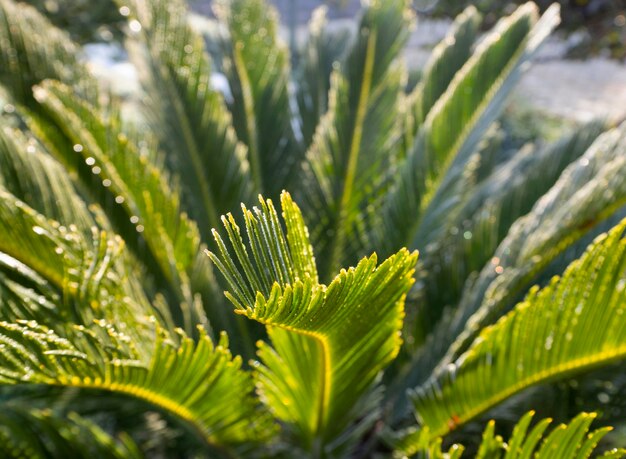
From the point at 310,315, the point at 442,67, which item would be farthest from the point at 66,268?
the point at 442,67

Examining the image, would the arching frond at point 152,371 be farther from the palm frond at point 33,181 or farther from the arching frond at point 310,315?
the palm frond at point 33,181

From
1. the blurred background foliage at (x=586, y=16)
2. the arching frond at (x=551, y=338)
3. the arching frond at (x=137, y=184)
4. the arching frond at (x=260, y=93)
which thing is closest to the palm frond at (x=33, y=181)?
the arching frond at (x=137, y=184)

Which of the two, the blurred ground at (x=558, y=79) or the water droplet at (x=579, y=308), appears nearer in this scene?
the water droplet at (x=579, y=308)

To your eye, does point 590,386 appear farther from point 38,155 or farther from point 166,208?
point 38,155

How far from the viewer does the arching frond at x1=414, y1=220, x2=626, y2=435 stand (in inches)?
50.1

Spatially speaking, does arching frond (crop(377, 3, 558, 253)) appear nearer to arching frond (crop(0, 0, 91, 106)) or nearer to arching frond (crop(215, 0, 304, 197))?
arching frond (crop(215, 0, 304, 197))

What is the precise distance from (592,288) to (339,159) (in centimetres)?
92

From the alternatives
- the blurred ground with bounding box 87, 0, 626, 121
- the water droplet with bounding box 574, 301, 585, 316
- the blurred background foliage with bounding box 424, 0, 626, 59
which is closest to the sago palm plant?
the water droplet with bounding box 574, 301, 585, 316

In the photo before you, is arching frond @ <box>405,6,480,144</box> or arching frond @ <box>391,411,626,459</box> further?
arching frond @ <box>405,6,480,144</box>

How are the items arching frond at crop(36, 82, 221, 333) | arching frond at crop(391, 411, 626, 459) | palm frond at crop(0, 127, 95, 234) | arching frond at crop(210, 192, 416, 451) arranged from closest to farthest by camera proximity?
arching frond at crop(210, 192, 416, 451) → arching frond at crop(391, 411, 626, 459) → palm frond at crop(0, 127, 95, 234) → arching frond at crop(36, 82, 221, 333)

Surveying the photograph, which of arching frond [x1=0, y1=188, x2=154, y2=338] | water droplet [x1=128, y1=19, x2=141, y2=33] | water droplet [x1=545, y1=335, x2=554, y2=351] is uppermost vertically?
water droplet [x1=128, y1=19, x2=141, y2=33]

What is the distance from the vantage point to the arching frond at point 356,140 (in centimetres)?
204

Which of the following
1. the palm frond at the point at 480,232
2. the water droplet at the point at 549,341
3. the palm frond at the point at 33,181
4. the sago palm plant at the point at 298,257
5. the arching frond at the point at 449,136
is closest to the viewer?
the sago palm plant at the point at 298,257

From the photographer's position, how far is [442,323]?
6.61 feet
